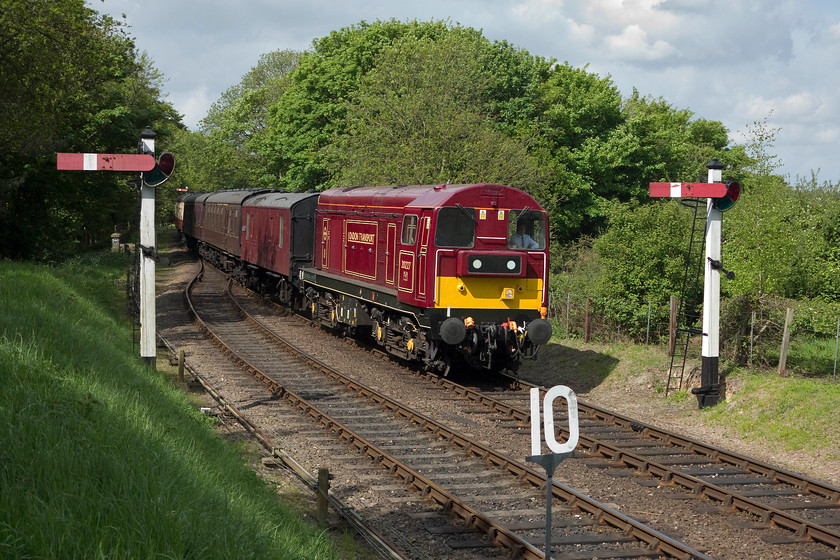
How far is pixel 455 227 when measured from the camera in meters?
15.7

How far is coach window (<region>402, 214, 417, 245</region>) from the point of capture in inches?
643

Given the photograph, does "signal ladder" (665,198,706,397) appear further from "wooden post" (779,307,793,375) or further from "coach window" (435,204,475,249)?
"coach window" (435,204,475,249)

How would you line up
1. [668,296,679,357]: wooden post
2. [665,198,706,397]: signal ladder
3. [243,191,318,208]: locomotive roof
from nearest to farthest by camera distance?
[665,198,706,397]: signal ladder, [668,296,679,357]: wooden post, [243,191,318,208]: locomotive roof

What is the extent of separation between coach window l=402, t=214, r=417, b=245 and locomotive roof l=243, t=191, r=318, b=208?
824 cm

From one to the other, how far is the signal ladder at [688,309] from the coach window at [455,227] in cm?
383

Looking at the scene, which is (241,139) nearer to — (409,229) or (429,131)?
(429,131)

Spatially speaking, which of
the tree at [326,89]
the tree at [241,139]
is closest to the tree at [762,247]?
the tree at [326,89]

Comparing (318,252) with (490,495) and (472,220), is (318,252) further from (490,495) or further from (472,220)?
(490,495)

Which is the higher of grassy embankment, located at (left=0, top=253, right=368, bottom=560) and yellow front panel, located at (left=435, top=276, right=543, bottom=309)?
yellow front panel, located at (left=435, top=276, right=543, bottom=309)

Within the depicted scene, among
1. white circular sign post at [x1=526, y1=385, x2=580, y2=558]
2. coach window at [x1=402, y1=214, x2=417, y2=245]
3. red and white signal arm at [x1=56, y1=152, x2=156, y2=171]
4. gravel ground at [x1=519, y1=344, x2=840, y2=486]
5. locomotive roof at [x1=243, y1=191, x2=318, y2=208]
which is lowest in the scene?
gravel ground at [x1=519, y1=344, x2=840, y2=486]

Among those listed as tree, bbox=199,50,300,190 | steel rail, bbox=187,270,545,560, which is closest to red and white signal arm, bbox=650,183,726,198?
steel rail, bbox=187,270,545,560

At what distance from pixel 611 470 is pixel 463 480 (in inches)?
81.8

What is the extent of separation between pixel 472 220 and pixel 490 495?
6.69 meters

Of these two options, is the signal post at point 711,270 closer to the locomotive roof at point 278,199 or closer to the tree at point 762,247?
the tree at point 762,247
